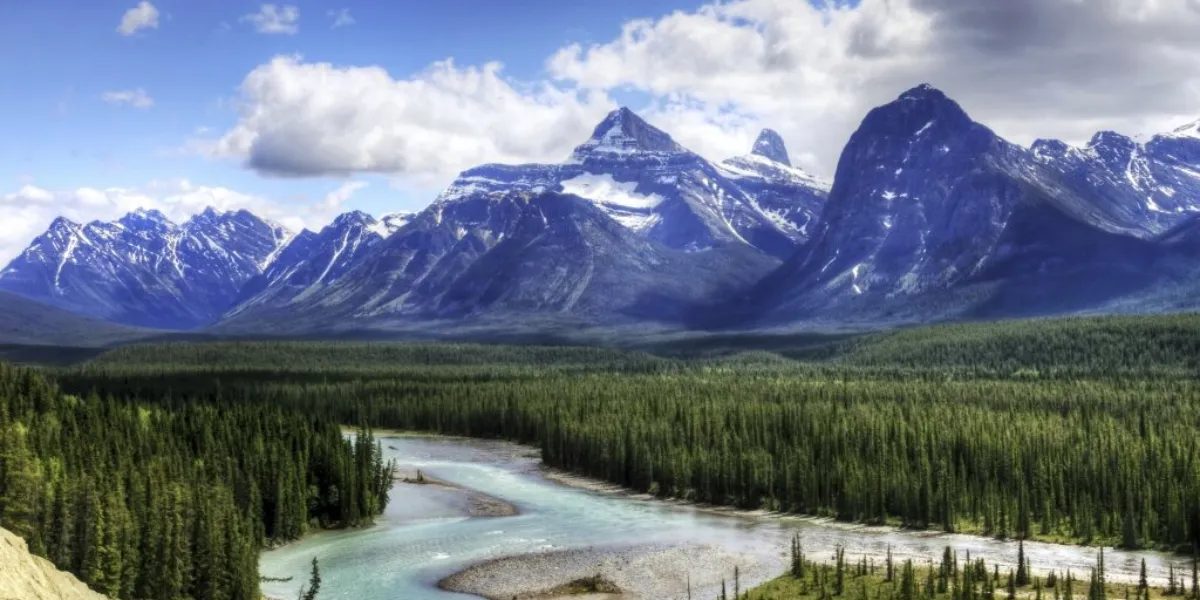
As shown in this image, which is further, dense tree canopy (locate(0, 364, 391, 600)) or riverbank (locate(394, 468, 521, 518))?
riverbank (locate(394, 468, 521, 518))

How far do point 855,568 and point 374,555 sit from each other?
50422 mm

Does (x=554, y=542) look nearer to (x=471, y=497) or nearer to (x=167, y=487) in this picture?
(x=471, y=497)

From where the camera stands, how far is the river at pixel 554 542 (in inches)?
4471

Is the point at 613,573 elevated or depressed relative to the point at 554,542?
depressed

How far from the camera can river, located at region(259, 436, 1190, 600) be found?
114m

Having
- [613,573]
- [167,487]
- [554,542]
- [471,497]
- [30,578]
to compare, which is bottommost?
[613,573]

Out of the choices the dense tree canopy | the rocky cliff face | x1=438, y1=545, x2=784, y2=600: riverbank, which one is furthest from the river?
the rocky cliff face

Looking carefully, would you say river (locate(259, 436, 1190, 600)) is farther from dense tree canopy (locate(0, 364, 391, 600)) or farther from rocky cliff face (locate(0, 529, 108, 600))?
rocky cliff face (locate(0, 529, 108, 600))

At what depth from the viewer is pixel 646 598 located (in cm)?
10838

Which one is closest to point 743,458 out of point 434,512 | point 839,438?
point 839,438

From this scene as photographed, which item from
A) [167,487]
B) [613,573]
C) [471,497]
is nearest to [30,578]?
[167,487]

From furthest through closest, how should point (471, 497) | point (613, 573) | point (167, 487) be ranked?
1. point (471, 497)
2. point (613, 573)
3. point (167, 487)

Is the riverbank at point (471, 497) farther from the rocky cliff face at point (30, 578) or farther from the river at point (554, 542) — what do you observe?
the rocky cliff face at point (30, 578)

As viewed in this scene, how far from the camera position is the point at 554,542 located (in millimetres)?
134125
